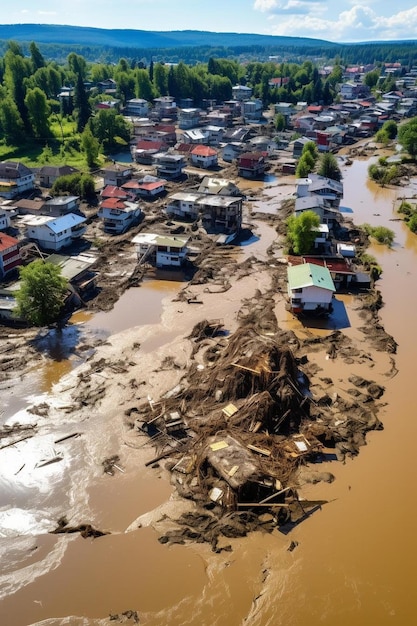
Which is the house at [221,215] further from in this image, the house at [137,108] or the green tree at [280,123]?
the house at [137,108]

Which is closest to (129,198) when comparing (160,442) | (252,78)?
(160,442)

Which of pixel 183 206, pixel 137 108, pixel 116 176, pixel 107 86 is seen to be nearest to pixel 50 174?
pixel 116 176

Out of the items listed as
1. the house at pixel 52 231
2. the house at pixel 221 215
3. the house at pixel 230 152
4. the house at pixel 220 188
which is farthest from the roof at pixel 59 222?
the house at pixel 230 152

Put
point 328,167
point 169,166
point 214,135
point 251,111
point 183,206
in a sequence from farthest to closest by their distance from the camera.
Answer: point 251,111, point 214,135, point 169,166, point 328,167, point 183,206

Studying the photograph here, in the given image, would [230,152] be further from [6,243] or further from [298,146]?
[6,243]

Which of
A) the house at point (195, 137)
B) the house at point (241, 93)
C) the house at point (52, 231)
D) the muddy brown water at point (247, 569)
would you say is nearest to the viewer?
the muddy brown water at point (247, 569)

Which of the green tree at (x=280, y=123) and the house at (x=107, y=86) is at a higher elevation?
the house at (x=107, y=86)

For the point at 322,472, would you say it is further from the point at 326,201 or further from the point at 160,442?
the point at 326,201
